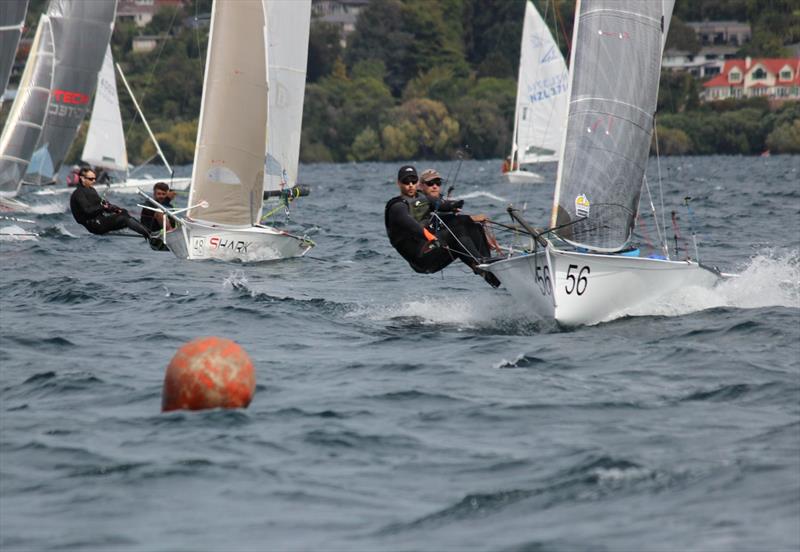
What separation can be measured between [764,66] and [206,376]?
11363 cm

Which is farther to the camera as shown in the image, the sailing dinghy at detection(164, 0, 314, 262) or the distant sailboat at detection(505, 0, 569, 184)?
the distant sailboat at detection(505, 0, 569, 184)

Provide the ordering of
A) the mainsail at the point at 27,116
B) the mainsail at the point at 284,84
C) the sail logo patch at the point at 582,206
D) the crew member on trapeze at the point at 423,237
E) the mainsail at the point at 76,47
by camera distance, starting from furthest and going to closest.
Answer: the mainsail at the point at 76,47
the mainsail at the point at 27,116
the mainsail at the point at 284,84
the sail logo patch at the point at 582,206
the crew member on trapeze at the point at 423,237

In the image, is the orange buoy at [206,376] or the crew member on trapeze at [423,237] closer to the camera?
the orange buoy at [206,376]

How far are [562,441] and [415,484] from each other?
1.12 m

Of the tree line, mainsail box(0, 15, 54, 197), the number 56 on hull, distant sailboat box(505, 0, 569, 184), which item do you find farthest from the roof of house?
the number 56 on hull

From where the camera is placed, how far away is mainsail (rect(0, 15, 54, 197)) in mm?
Result: 30000

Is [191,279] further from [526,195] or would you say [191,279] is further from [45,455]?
[526,195]

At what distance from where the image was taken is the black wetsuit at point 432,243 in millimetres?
12836

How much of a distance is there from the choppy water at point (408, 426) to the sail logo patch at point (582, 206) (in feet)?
3.78

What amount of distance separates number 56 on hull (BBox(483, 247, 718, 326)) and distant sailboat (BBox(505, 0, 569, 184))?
29787 mm

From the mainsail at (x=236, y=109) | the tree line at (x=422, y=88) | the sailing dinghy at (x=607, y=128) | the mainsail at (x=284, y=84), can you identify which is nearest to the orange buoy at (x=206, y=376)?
the sailing dinghy at (x=607, y=128)

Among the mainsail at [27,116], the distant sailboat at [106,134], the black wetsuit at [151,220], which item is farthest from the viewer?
the distant sailboat at [106,134]

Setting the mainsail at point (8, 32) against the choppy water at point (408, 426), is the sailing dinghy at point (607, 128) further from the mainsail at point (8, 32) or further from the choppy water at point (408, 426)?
the mainsail at point (8, 32)

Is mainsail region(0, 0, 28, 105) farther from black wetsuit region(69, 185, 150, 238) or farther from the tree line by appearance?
the tree line
